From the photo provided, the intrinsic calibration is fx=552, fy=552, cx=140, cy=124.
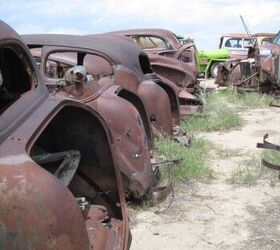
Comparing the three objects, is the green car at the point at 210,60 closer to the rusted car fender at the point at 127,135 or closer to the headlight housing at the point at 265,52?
the headlight housing at the point at 265,52

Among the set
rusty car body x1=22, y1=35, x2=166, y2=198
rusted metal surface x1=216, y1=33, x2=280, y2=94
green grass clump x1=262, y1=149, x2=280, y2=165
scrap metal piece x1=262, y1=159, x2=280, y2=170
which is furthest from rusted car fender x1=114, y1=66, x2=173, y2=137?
rusted metal surface x1=216, y1=33, x2=280, y2=94

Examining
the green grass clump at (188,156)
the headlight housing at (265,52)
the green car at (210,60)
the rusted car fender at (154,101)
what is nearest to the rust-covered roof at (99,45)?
the rusted car fender at (154,101)

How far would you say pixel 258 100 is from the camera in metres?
12.0

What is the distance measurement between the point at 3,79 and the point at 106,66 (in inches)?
124

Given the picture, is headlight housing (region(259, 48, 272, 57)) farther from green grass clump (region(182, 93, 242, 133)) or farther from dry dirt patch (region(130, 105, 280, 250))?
dry dirt patch (region(130, 105, 280, 250))

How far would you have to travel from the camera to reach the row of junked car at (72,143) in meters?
2.25

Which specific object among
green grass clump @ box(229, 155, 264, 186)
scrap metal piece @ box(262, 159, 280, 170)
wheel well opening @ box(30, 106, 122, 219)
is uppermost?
wheel well opening @ box(30, 106, 122, 219)

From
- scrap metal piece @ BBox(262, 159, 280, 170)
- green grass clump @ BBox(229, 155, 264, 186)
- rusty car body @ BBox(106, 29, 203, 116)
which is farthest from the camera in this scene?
rusty car body @ BBox(106, 29, 203, 116)

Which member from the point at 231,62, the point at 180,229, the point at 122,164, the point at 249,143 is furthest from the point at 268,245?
the point at 231,62

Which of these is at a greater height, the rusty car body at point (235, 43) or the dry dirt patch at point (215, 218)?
the dry dirt patch at point (215, 218)

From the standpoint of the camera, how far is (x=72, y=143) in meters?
3.49

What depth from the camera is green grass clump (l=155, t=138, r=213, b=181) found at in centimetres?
585

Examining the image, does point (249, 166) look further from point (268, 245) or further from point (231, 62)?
point (231, 62)

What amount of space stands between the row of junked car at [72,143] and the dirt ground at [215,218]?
11.1 inches
